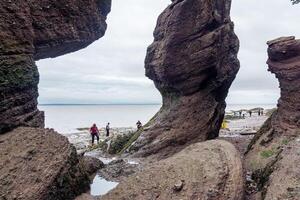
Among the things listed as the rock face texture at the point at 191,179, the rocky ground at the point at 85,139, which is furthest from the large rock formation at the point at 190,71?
the rock face texture at the point at 191,179

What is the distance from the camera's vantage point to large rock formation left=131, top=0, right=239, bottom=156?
1215 inches

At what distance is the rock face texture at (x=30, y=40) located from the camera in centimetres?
1761

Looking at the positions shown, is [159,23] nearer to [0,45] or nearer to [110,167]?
[110,167]

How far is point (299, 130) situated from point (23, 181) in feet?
55.9

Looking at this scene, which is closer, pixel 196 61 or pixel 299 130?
pixel 299 130

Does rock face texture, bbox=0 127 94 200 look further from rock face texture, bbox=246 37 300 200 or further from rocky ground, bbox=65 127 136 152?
rocky ground, bbox=65 127 136 152

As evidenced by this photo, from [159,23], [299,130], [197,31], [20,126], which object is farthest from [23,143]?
[159,23]

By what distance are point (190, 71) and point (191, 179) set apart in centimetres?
1701

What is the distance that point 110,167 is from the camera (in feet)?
83.3

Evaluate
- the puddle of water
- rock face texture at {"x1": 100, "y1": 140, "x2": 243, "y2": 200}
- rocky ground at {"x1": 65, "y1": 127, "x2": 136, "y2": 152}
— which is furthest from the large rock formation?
rock face texture at {"x1": 100, "y1": 140, "x2": 243, "y2": 200}

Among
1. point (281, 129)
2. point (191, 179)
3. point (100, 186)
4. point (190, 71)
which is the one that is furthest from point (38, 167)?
point (190, 71)

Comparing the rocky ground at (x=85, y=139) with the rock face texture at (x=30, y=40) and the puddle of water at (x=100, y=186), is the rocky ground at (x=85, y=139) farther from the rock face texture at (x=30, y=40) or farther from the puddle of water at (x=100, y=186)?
the rock face texture at (x=30, y=40)

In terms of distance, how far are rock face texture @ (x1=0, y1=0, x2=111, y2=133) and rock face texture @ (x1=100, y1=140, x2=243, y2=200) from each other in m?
6.05

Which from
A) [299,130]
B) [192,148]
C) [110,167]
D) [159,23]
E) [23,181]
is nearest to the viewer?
[23,181]
